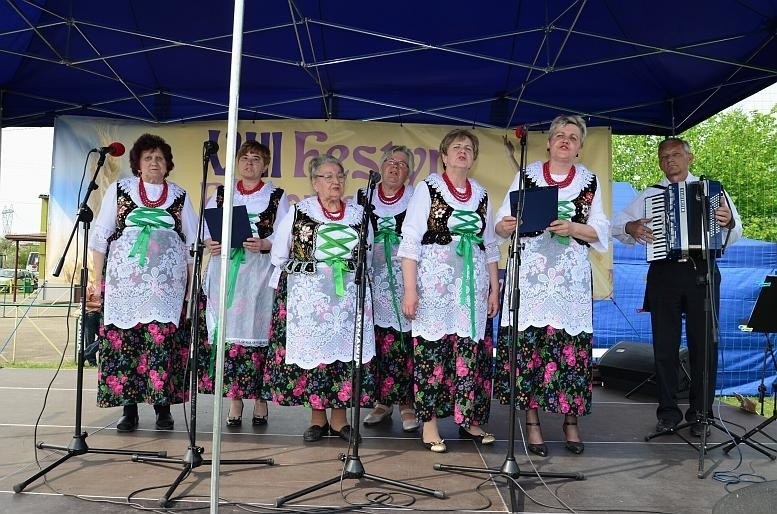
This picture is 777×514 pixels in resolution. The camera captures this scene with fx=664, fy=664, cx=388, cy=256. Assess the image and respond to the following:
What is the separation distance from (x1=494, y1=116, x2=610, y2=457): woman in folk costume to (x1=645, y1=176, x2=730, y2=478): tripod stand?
554 mm

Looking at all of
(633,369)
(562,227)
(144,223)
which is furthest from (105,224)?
(633,369)

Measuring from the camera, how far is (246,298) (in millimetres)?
4074

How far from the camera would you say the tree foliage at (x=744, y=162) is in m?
21.3

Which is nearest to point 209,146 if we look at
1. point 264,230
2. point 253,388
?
point 264,230

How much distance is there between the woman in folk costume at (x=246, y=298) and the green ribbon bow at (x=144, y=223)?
329 millimetres

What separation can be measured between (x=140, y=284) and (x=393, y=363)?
155 cm

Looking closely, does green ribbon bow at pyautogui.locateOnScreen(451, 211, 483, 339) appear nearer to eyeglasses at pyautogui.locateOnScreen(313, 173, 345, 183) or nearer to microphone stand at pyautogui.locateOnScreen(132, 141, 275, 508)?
eyeglasses at pyautogui.locateOnScreen(313, 173, 345, 183)

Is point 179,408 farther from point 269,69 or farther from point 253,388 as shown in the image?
point 269,69

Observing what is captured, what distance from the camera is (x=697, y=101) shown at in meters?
5.52

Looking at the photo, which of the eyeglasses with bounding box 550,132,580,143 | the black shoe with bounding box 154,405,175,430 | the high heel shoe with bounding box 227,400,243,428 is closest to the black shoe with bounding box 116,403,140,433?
the black shoe with bounding box 154,405,175,430

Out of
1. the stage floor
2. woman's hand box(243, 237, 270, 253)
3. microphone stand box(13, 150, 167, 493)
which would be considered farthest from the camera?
woman's hand box(243, 237, 270, 253)

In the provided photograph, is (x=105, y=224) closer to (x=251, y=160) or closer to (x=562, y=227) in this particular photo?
(x=251, y=160)

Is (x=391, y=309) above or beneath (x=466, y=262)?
beneath

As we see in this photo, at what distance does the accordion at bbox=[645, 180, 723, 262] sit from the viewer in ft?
12.9
